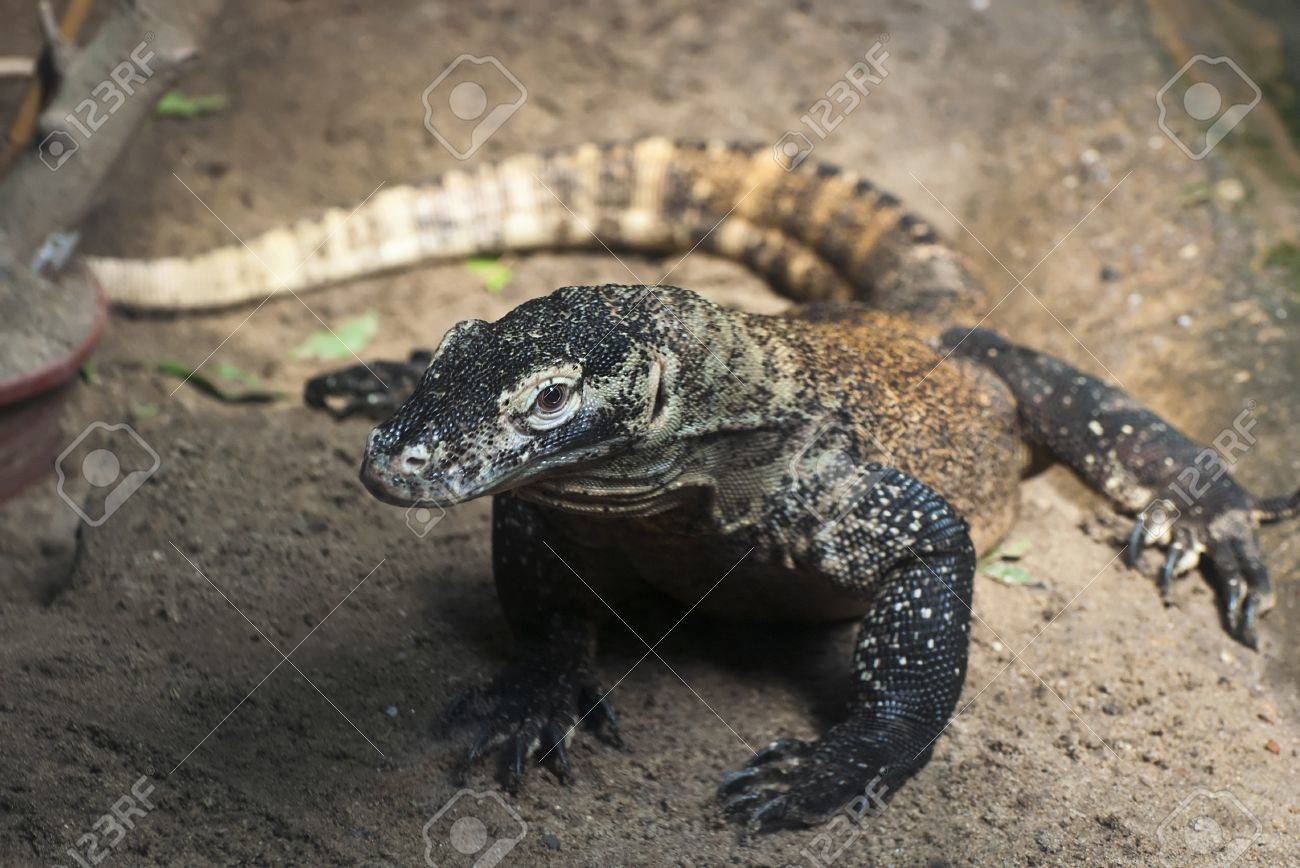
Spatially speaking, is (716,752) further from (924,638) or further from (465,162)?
(465,162)

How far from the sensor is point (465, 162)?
7.79m

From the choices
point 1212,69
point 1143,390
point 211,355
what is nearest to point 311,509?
point 211,355

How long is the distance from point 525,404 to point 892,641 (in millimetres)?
1484

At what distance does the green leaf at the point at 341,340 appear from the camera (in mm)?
6598

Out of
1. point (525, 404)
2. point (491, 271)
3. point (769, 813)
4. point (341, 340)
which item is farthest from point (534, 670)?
point (491, 271)

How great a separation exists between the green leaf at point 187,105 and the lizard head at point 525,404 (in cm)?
533

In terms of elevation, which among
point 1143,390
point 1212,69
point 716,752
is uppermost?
point 1212,69

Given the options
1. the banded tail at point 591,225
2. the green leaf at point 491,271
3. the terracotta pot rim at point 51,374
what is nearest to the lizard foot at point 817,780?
the banded tail at point 591,225

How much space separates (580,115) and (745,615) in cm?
462

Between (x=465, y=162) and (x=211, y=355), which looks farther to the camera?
(x=465, y=162)

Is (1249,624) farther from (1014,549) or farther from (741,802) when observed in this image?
(741,802)

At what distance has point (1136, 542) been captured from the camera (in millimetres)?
5016

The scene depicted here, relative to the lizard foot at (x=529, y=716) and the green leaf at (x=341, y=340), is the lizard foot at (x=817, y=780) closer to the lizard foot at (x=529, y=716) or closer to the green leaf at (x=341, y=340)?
the lizard foot at (x=529, y=716)

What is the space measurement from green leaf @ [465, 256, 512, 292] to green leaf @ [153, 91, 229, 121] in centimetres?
214
